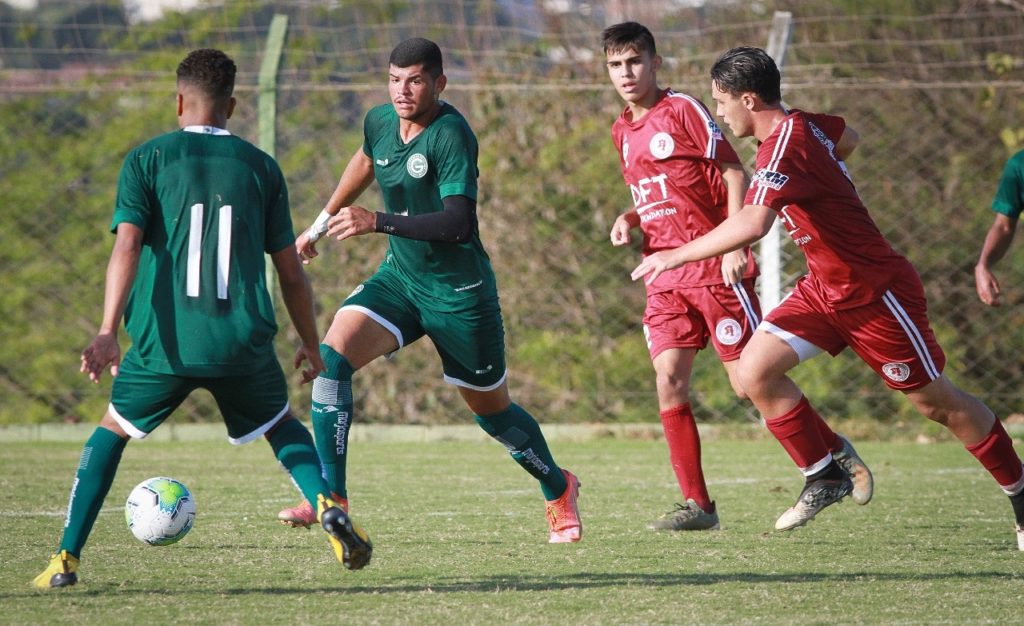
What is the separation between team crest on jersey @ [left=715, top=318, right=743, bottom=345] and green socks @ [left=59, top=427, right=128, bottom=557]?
2.89 metres

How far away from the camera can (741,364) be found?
530 centimetres

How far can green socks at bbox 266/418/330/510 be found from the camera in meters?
4.30

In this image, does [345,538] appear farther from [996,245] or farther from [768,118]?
[996,245]

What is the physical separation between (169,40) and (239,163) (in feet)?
26.4

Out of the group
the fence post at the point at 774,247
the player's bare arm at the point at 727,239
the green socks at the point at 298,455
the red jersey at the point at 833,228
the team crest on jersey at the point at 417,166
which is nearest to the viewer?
the green socks at the point at 298,455

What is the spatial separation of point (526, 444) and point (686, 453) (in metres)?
0.98

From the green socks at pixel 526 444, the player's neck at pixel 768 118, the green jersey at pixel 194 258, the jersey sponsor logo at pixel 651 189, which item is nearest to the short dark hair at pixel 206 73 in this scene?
the green jersey at pixel 194 258

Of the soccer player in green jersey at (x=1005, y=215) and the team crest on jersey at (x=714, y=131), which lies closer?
the team crest on jersey at (x=714, y=131)

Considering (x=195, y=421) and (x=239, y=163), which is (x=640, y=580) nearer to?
(x=239, y=163)

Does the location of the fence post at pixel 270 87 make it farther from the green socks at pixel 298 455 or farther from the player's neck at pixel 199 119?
the green socks at pixel 298 455

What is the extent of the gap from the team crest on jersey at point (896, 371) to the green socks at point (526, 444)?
141 centimetres

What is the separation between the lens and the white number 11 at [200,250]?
407 centimetres

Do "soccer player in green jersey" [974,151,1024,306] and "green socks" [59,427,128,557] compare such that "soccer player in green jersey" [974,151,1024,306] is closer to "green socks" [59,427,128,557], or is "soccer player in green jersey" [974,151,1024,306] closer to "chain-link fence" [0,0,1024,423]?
"chain-link fence" [0,0,1024,423]

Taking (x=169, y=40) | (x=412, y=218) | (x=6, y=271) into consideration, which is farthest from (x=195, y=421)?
(x=412, y=218)
